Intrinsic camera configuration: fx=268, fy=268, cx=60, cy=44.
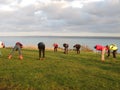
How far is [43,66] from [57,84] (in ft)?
21.3

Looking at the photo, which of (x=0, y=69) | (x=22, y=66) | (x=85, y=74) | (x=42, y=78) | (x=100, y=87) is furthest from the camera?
(x=22, y=66)

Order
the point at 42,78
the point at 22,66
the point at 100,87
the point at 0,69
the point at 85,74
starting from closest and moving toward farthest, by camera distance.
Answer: the point at 100,87
the point at 42,78
the point at 85,74
the point at 0,69
the point at 22,66

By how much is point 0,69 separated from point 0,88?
Result: 5.20 m

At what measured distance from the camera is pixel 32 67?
23516mm

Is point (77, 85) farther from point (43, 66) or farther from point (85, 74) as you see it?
point (43, 66)

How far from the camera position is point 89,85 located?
17688 mm

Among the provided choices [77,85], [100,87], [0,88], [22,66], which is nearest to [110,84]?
[100,87]

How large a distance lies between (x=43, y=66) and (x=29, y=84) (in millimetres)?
6313

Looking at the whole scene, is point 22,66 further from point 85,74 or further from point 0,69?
point 85,74

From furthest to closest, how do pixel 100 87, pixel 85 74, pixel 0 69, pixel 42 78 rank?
pixel 0 69 < pixel 85 74 < pixel 42 78 < pixel 100 87

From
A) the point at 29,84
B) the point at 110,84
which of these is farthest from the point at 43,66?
the point at 110,84

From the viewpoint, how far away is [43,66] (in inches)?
951

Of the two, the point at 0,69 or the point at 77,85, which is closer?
the point at 77,85

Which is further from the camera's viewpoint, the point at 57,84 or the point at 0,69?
the point at 0,69
